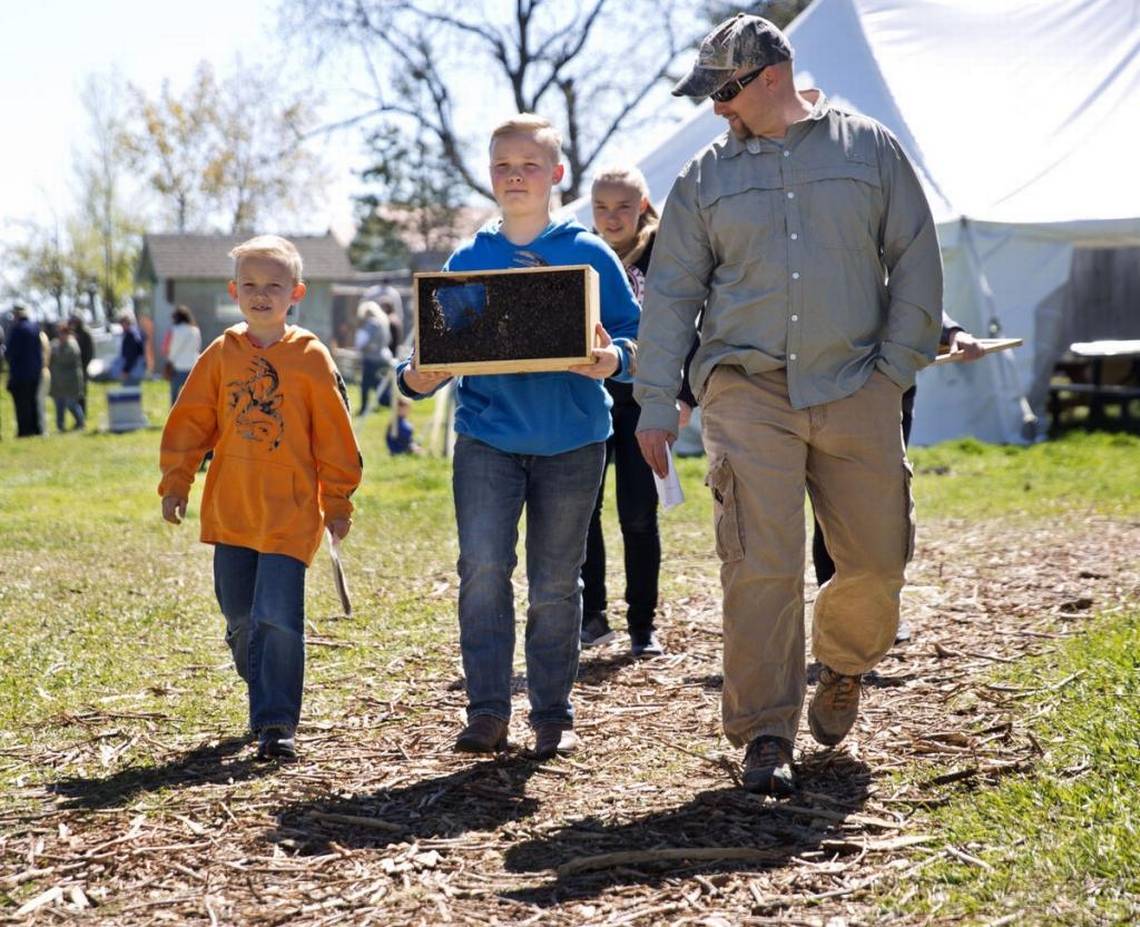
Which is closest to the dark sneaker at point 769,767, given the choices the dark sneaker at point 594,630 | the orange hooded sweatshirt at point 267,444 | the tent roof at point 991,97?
the orange hooded sweatshirt at point 267,444

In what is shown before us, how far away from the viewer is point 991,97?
18547mm

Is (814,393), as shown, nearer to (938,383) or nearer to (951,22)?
(938,383)

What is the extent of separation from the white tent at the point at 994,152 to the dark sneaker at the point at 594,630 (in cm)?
1040

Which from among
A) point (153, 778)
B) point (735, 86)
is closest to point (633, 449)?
point (735, 86)

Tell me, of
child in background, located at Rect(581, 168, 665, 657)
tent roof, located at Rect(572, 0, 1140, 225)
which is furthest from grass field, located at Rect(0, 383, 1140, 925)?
tent roof, located at Rect(572, 0, 1140, 225)

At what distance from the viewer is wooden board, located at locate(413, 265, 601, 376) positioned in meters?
5.04

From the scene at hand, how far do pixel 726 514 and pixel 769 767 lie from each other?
0.75 metres

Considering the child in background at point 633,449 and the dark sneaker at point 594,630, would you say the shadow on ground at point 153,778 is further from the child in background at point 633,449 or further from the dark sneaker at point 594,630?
the dark sneaker at point 594,630

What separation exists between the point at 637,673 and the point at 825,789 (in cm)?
203

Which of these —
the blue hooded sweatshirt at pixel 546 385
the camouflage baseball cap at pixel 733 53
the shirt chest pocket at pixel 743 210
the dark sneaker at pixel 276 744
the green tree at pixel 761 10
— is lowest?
the dark sneaker at pixel 276 744

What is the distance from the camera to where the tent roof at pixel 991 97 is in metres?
17.6

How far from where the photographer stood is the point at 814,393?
15.4ft

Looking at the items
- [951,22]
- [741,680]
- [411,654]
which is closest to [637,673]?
[411,654]

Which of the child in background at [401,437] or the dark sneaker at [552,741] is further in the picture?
the child in background at [401,437]
